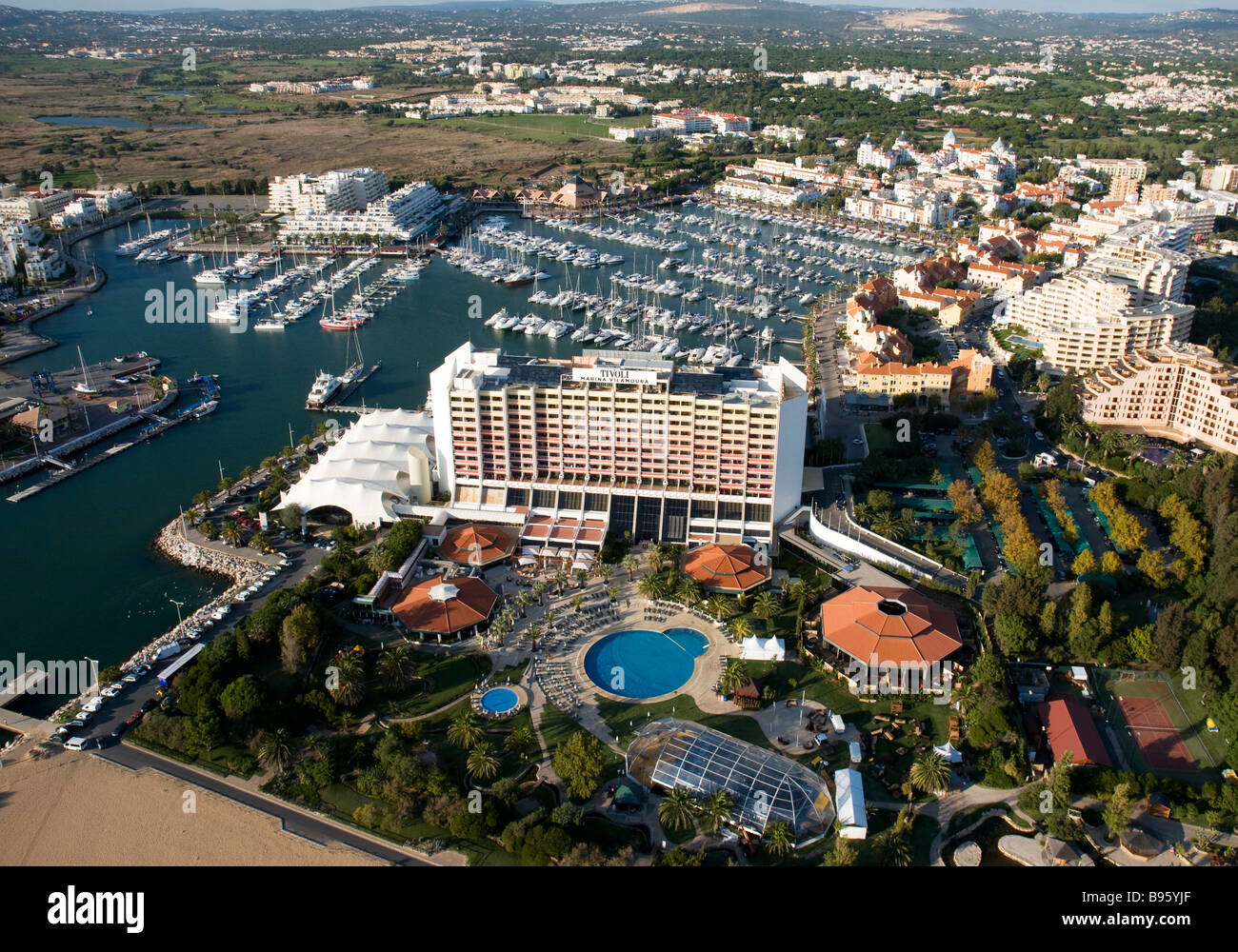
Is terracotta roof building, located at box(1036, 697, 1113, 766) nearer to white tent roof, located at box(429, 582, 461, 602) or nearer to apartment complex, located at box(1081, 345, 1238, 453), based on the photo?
white tent roof, located at box(429, 582, 461, 602)

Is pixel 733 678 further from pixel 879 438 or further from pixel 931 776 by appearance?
pixel 879 438

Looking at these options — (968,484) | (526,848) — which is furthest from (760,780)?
(968,484)

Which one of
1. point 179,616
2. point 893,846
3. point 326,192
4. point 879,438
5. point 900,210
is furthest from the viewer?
point 900,210

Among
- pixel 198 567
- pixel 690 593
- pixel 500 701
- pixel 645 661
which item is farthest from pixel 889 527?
pixel 198 567

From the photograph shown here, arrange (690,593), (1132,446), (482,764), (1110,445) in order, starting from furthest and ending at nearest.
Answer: (1132,446)
(1110,445)
(690,593)
(482,764)

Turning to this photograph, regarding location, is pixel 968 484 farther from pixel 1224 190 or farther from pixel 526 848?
pixel 1224 190

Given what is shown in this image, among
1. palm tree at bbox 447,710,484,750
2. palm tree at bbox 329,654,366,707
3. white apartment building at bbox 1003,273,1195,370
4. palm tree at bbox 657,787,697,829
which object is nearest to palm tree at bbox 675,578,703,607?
palm tree at bbox 447,710,484,750
